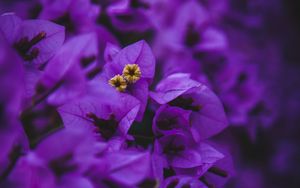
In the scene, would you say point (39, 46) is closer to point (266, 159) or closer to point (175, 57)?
point (175, 57)

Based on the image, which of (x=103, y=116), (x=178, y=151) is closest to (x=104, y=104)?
(x=103, y=116)

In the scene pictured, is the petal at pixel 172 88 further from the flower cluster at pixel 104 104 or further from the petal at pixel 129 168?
the petal at pixel 129 168

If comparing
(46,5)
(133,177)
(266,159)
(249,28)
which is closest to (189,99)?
(133,177)

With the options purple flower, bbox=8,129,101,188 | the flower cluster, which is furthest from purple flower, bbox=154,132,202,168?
purple flower, bbox=8,129,101,188

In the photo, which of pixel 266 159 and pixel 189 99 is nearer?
pixel 189 99

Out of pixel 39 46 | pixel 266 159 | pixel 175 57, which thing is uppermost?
pixel 39 46

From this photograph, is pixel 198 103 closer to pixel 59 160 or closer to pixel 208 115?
pixel 208 115
